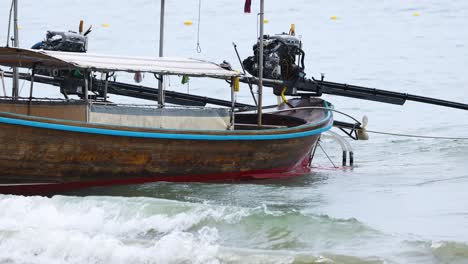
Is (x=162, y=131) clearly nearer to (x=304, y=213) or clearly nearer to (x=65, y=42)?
(x=304, y=213)

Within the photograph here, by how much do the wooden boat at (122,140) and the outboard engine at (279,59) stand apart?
1563mm

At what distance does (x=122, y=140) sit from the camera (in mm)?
14414

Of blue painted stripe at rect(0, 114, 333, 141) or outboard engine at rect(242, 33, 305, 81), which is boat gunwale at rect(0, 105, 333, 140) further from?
outboard engine at rect(242, 33, 305, 81)

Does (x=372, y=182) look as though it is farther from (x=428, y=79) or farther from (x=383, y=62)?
(x=383, y=62)

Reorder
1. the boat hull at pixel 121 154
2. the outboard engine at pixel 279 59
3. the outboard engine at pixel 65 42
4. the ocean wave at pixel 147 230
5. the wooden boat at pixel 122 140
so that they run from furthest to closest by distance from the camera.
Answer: the outboard engine at pixel 65 42, the outboard engine at pixel 279 59, the wooden boat at pixel 122 140, the boat hull at pixel 121 154, the ocean wave at pixel 147 230

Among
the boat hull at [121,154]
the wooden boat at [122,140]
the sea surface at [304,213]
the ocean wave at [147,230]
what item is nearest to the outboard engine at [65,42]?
the wooden boat at [122,140]

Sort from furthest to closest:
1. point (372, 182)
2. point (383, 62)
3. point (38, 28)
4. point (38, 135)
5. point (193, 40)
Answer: point (38, 28) → point (193, 40) → point (383, 62) → point (372, 182) → point (38, 135)

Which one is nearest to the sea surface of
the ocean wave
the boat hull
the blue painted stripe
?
the ocean wave

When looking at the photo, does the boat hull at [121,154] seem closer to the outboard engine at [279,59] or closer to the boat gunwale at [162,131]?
the boat gunwale at [162,131]

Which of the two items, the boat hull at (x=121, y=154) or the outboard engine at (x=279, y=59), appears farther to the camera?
the outboard engine at (x=279, y=59)

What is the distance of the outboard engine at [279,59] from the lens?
716 inches

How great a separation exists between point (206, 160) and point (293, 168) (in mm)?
2269

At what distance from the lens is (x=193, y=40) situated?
45.8m

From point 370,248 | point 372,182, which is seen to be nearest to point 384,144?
point 372,182
